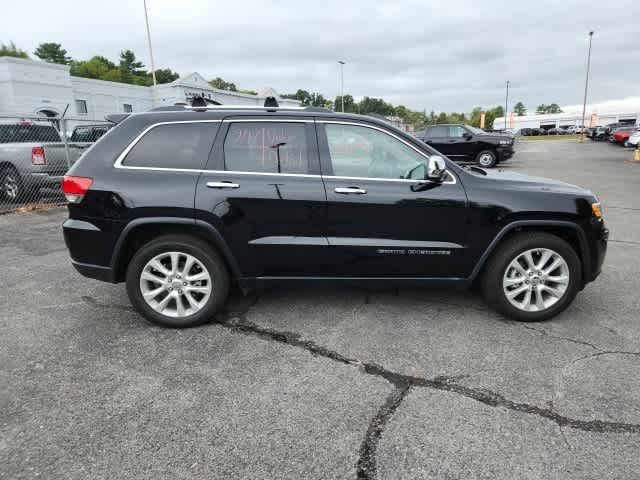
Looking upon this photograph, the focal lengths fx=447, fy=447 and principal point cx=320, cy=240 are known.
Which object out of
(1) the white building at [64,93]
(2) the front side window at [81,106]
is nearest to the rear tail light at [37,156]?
(1) the white building at [64,93]

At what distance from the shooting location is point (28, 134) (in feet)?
32.4

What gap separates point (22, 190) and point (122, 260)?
7.42 metres

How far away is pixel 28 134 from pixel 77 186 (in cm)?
794

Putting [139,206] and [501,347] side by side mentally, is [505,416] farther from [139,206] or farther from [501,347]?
[139,206]

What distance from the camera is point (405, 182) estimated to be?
3.63 m

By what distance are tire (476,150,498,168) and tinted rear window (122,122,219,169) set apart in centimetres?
1537

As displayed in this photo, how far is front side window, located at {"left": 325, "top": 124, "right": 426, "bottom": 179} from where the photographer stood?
3666 millimetres

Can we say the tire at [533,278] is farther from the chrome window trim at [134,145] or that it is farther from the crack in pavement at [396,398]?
the chrome window trim at [134,145]

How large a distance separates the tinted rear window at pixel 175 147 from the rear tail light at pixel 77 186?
331 mm

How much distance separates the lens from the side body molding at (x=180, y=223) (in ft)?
11.7

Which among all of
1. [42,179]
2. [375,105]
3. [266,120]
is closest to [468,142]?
[42,179]

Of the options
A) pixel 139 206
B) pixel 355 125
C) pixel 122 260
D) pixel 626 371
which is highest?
pixel 355 125

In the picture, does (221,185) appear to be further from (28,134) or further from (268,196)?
(28,134)

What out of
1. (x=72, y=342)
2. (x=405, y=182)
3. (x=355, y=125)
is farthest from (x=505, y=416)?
(x=72, y=342)
